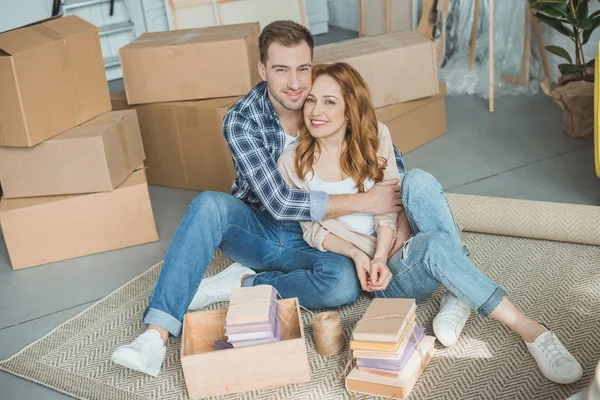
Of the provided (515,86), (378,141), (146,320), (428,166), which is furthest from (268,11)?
(146,320)

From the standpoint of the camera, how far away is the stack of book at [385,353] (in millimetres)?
1809

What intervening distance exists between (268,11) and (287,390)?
11.9 ft

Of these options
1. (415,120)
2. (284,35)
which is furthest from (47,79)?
(415,120)

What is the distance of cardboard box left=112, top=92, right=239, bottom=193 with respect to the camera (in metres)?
3.15

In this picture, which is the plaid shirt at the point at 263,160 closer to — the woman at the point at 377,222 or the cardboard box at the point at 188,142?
the woman at the point at 377,222

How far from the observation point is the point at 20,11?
507 cm

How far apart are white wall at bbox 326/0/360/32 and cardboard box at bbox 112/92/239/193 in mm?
2603

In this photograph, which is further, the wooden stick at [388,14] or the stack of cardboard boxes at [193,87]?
the wooden stick at [388,14]

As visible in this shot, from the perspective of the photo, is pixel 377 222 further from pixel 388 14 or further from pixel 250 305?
pixel 388 14

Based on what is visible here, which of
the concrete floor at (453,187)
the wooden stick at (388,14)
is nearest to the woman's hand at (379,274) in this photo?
the concrete floor at (453,187)

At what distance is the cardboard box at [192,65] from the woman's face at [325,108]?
0.97m

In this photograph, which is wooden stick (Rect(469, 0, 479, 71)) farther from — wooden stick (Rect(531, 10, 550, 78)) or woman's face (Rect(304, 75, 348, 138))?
woman's face (Rect(304, 75, 348, 138))

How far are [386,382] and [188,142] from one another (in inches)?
68.4

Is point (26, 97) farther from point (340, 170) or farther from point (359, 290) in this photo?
point (359, 290)
